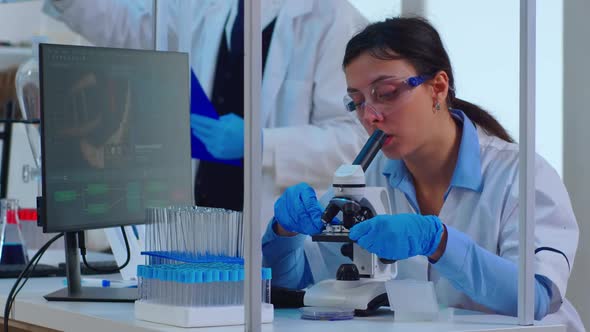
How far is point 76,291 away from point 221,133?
1.36 meters

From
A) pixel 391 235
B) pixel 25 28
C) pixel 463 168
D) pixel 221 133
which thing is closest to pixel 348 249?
pixel 391 235

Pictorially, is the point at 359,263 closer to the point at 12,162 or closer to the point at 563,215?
the point at 563,215

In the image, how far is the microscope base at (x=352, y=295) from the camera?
64.1 inches

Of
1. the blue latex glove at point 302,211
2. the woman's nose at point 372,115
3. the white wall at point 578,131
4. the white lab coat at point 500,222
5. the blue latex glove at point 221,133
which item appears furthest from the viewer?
the blue latex glove at point 221,133

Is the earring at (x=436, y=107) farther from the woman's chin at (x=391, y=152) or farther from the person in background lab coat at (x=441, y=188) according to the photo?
the woman's chin at (x=391, y=152)

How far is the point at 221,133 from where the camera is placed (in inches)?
124

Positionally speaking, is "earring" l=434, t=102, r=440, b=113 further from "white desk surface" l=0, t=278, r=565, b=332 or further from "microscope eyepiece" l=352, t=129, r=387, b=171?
"white desk surface" l=0, t=278, r=565, b=332

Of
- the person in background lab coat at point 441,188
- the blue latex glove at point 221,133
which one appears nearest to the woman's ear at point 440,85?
the person in background lab coat at point 441,188

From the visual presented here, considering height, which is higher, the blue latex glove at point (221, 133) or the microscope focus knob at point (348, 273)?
the blue latex glove at point (221, 133)

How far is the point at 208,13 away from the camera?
133 inches

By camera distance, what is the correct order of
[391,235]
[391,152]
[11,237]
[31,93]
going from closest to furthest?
[391,235]
[391,152]
[31,93]
[11,237]

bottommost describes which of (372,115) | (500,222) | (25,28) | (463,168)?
(500,222)

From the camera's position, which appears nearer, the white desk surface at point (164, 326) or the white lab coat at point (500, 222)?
the white desk surface at point (164, 326)

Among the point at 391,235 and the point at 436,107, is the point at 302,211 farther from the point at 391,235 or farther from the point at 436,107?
the point at 436,107
